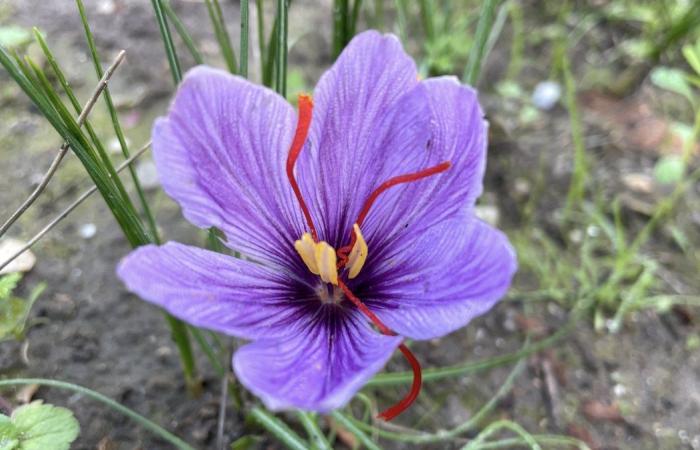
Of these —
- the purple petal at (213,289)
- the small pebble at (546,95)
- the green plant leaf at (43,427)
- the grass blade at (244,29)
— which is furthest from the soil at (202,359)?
the grass blade at (244,29)

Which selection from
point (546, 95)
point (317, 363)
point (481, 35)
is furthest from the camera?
point (546, 95)

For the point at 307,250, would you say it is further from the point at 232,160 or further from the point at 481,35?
the point at 481,35

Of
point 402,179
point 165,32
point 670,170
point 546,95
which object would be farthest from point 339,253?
point 546,95

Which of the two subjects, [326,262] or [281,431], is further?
[281,431]

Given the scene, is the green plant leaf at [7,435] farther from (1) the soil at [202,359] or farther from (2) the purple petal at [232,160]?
(2) the purple petal at [232,160]

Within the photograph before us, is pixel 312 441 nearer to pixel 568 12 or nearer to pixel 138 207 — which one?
pixel 138 207

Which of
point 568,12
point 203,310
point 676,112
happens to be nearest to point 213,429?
point 203,310
